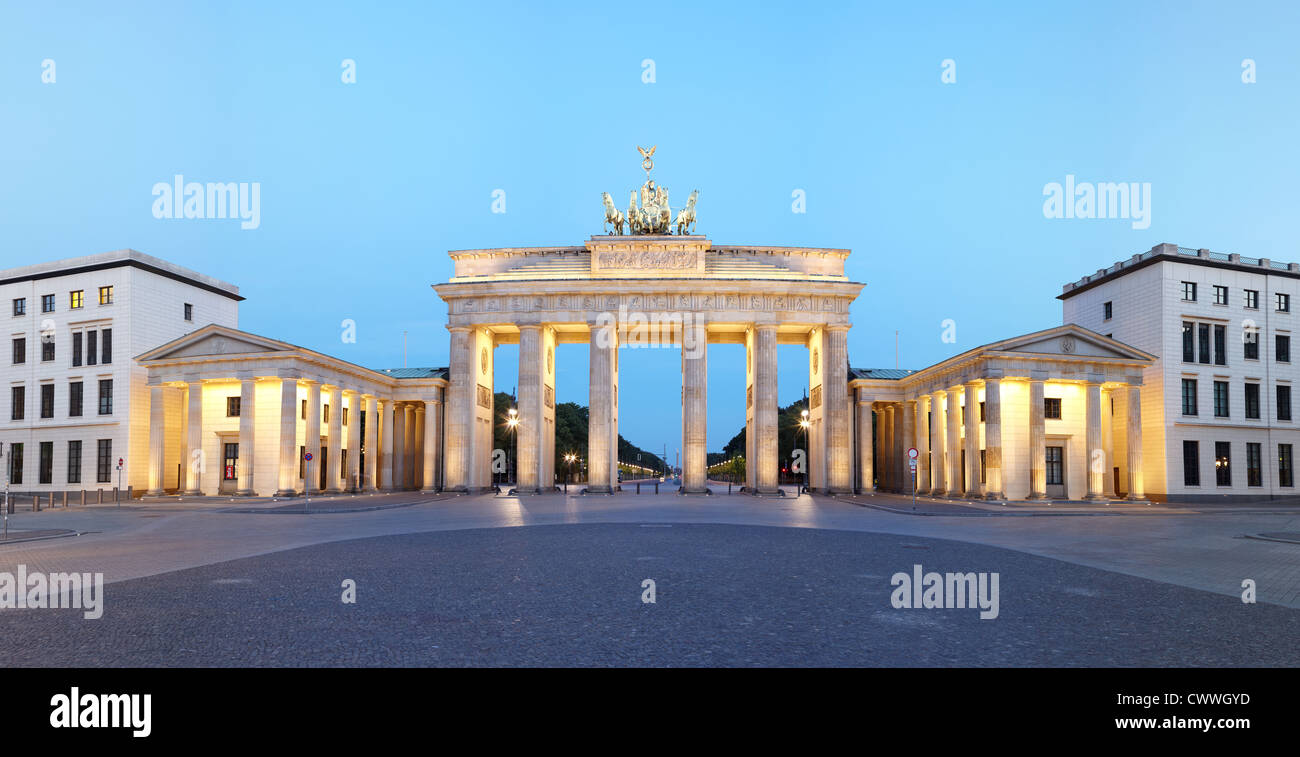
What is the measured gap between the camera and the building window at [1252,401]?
5942cm

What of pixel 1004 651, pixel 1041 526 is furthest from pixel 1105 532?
pixel 1004 651

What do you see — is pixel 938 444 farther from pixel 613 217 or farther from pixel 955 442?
pixel 613 217

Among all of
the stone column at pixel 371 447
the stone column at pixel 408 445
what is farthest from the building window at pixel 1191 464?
the stone column at pixel 408 445

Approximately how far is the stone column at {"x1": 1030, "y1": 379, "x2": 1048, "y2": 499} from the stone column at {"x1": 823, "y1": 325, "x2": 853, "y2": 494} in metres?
14.2

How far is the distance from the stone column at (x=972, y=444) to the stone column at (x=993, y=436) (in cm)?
141

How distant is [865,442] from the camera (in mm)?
68562

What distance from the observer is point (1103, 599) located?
12.4 m

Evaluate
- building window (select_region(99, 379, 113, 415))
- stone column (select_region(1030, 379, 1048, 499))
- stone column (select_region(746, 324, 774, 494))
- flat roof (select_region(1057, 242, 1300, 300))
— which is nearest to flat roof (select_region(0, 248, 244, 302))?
building window (select_region(99, 379, 113, 415))

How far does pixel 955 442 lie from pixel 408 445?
164 ft

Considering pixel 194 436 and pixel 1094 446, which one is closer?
pixel 1094 446

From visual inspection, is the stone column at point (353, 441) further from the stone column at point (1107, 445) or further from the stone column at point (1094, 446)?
the stone column at point (1107, 445)

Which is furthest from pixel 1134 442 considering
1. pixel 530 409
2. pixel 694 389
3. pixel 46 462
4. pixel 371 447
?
pixel 46 462
